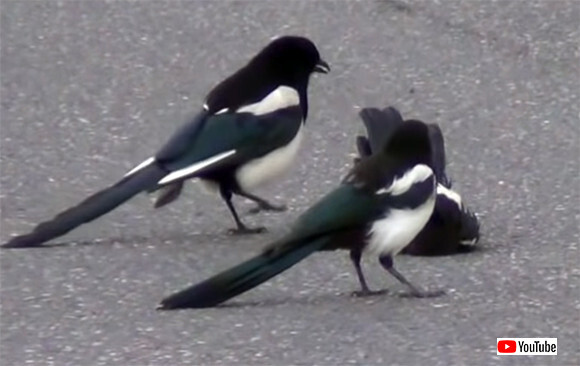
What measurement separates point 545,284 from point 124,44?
12.5ft

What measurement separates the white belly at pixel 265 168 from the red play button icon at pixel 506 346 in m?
1.76

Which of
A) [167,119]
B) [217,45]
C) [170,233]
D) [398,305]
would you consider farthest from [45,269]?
[217,45]

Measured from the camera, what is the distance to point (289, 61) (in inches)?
331

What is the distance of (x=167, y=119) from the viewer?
9648 mm

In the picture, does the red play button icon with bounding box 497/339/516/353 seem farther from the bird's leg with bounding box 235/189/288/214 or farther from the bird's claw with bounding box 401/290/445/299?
the bird's leg with bounding box 235/189/288/214

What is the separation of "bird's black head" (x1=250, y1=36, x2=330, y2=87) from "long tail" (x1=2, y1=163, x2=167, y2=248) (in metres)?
0.63

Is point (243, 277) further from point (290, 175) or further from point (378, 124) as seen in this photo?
point (290, 175)

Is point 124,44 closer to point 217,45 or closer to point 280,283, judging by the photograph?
point 217,45

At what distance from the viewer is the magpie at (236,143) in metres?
8.07

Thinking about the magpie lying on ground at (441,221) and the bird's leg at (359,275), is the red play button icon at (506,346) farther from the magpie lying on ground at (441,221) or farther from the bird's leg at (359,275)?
the magpie lying on ground at (441,221)

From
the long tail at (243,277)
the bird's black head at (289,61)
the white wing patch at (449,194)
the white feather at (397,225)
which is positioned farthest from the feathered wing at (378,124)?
the long tail at (243,277)

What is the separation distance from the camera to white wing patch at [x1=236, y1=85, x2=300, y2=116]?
8289 millimetres

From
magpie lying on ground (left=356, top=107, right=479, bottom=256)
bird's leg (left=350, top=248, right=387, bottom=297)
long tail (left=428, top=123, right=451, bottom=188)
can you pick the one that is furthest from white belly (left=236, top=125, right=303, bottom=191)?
bird's leg (left=350, top=248, right=387, bottom=297)

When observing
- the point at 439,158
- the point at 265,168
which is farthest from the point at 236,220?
the point at 439,158
